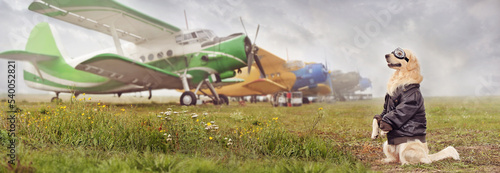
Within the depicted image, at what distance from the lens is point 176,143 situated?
3645 mm

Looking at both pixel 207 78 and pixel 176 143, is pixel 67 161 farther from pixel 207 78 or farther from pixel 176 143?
pixel 207 78

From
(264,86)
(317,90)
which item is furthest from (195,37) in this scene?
(317,90)

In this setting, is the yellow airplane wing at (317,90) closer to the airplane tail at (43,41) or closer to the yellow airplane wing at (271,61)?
the yellow airplane wing at (271,61)

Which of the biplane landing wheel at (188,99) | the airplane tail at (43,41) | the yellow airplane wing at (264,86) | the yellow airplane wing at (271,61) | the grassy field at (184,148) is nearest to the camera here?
the grassy field at (184,148)

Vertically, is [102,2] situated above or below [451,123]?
above

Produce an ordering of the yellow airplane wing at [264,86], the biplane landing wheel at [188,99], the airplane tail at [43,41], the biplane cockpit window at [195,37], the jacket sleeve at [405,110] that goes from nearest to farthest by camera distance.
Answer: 1. the jacket sleeve at [405,110]
2. the biplane landing wheel at [188,99]
3. the biplane cockpit window at [195,37]
4. the airplane tail at [43,41]
5. the yellow airplane wing at [264,86]

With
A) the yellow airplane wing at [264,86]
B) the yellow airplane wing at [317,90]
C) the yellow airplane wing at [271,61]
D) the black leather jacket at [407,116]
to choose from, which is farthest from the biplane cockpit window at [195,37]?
the yellow airplane wing at [317,90]

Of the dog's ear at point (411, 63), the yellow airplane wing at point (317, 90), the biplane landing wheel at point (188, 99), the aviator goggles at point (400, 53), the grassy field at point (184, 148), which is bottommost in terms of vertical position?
the grassy field at point (184, 148)

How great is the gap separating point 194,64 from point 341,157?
9618 mm

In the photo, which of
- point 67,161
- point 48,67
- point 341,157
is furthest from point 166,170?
point 48,67

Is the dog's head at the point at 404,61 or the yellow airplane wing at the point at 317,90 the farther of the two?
the yellow airplane wing at the point at 317,90

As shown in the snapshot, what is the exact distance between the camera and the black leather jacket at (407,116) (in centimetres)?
281

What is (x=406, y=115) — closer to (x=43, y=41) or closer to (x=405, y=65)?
(x=405, y=65)

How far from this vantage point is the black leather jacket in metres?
2.81
